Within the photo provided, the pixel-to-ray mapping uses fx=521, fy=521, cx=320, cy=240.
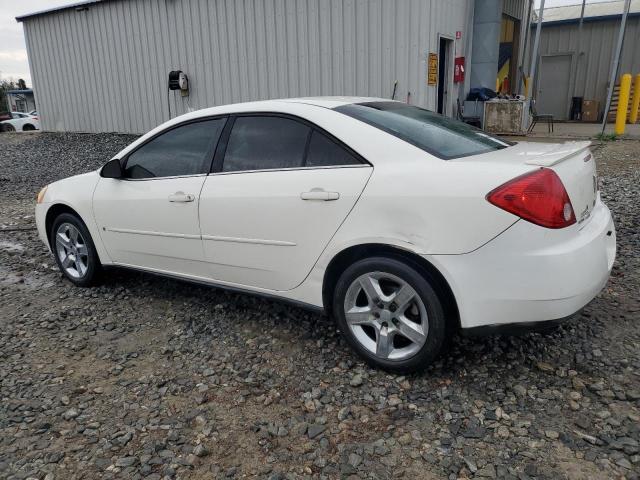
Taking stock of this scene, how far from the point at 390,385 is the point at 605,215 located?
1550 mm

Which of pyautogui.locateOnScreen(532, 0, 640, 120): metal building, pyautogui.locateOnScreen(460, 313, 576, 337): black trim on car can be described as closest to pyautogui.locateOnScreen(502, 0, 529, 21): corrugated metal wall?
pyautogui.locateOnScreen(532, 0, 640, 120): metal building

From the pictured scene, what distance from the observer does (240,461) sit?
2297mm

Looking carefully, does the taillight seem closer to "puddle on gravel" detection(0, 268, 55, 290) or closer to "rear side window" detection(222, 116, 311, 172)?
"rear side window" detection(222, 116, 311, 172)

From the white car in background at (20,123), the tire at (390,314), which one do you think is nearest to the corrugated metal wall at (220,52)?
the tire at (390,314)

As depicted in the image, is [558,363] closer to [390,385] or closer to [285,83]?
[390,385]

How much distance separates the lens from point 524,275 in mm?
2391

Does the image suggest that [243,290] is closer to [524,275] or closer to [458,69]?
[524,275]

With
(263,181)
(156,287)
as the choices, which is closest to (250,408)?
(263,181)

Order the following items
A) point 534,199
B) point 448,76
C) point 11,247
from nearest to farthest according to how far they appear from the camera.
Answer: point 534,199, point 11,247, point 448,76

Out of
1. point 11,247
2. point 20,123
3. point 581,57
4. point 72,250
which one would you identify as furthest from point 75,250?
point 20,123

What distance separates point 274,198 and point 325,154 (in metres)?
0.39

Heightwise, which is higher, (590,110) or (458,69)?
(458,69)

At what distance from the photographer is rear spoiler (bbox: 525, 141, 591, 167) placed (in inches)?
100

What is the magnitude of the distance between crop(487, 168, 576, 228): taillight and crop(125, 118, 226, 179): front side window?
194cm
